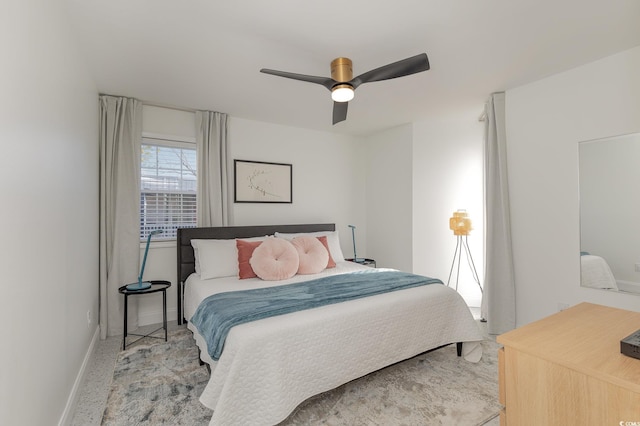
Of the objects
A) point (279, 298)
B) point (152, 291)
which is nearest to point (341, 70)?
point (279, 298)

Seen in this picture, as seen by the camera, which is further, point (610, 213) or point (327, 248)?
point (327, 248)

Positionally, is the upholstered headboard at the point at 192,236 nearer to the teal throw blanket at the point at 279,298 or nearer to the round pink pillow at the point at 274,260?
the round pink pillow at the point at 274,260

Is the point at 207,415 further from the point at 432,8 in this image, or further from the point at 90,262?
the point at 432,8

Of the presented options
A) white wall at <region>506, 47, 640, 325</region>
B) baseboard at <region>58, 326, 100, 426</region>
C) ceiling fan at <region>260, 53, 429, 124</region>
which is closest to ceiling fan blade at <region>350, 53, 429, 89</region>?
ceiling fan at <region>260, 53, 429, 124</region>

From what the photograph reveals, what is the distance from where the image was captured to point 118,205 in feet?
10.7

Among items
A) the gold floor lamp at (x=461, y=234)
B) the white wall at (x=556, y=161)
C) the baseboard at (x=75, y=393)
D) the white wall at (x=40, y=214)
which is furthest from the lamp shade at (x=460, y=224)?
the baseboard at (x=75, y=393)

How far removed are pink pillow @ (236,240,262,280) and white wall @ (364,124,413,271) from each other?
2.15 metres

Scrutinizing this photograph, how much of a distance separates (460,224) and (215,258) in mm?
3061

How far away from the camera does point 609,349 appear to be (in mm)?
1121

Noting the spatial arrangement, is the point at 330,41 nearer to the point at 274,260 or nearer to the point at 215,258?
the point at 274,260

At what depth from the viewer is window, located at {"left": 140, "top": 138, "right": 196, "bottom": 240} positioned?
11.7ft

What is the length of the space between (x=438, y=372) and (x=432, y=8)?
8.72ft

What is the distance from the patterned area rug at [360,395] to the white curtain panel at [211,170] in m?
1.62

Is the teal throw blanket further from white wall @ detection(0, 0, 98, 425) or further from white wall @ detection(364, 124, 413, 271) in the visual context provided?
white wall @ detection(364, 124, 413, 271)
